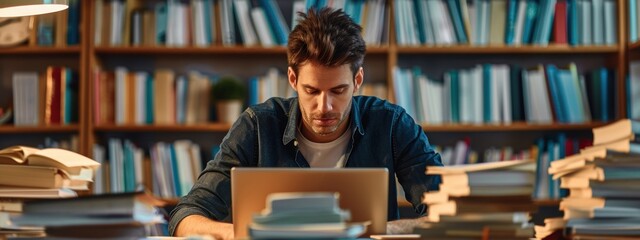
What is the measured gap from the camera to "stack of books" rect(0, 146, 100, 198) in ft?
6.19

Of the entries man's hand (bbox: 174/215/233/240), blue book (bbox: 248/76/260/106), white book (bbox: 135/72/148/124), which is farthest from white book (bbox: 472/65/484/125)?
man's hand (bbox: 174/215/233/240)

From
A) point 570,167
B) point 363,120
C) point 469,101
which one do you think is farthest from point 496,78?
point 570,167

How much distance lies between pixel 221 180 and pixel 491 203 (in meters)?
0.96

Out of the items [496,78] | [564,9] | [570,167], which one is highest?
[564,9]

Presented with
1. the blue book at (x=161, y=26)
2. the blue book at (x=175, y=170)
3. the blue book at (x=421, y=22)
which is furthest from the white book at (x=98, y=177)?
the blue book at (x=421, y=22)

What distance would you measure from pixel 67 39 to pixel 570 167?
2751 millimetres

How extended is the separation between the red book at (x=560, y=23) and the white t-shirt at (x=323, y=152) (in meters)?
1.71

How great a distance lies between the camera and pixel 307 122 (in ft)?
8.48

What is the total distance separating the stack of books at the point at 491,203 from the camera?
171cm

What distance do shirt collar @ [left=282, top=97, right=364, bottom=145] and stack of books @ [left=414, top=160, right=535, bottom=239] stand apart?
0.92 m

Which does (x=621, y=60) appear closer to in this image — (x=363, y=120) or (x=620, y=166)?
(x=363, y=120)

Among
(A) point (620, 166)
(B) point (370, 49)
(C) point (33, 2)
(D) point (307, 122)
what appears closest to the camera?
(A) point (620, 166)

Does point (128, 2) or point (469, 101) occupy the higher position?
point (128, 2)

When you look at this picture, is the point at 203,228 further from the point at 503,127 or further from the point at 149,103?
the point at 503,127
